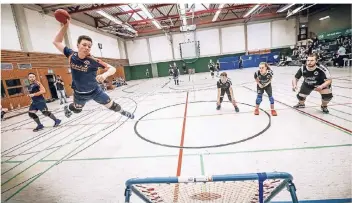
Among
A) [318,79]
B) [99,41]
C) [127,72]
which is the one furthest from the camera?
[127,72]

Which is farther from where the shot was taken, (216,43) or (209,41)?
(209,41)

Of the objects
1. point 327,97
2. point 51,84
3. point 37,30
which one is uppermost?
point 37,30

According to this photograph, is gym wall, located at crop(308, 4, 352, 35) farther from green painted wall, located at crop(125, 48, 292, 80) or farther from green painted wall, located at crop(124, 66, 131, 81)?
green painted wall, located at crop(124, 66, 131, 81)

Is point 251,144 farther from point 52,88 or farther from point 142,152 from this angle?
point 52,88

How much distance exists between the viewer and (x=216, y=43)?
27.6 metres

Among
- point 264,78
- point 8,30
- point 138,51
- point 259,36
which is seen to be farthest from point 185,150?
point 259,36

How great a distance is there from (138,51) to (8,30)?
1889 cm

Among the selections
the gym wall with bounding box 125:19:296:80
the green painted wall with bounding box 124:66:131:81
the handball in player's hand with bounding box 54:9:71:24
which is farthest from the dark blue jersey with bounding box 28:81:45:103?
the gym wall with bounding box 125:19:296:80

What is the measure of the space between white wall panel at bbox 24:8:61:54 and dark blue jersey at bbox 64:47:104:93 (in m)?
11.8

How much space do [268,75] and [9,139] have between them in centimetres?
690

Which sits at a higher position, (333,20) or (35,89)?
(333,20)

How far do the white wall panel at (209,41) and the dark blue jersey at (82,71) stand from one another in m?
25.8

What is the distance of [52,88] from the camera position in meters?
13.9

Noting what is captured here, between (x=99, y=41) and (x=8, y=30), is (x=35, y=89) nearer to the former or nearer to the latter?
(x=8, y=30)
